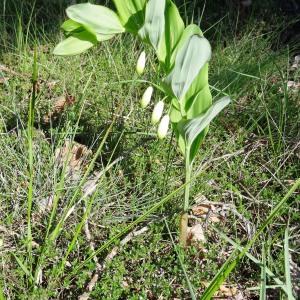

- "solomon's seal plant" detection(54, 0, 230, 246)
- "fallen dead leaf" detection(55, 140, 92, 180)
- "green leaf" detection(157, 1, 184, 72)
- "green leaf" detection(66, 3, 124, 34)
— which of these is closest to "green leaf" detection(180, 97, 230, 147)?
"solomon's seal plant" detection(54, 0, 230, 246)

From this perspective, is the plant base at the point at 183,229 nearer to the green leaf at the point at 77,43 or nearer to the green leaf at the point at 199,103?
the green leaf at the point at 199,103

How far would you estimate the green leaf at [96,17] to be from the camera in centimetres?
108

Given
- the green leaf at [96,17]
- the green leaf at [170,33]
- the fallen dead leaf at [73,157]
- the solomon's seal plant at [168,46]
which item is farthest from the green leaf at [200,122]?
the fallen dead leaf at [73,157]

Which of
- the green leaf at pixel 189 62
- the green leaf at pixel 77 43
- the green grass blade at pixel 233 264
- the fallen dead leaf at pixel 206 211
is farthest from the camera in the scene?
the fallen dead leaf at pixel 206 211

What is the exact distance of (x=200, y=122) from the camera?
3.60ft

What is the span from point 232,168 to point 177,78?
0.58m

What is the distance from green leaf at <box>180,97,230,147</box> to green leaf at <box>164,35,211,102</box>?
2.7 inches

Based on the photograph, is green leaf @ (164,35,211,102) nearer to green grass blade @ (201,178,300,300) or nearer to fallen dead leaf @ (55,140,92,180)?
green grass blade @ (201,178,300,300)

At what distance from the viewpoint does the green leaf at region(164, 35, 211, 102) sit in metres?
1.03

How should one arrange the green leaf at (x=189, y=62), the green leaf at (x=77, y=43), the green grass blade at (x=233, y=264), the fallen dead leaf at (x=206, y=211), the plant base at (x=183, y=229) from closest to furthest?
1. the green grass blade at (x=233, y=264)
2. the green leaf at (x=189, y=62)
3. the green leaf at (x=77, y=43)
4. the plant base at (x=183, y=229)
5. the fallen dead leaf at (x=206, y=211)

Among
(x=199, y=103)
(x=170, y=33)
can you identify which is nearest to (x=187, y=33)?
(x=170, y=33)

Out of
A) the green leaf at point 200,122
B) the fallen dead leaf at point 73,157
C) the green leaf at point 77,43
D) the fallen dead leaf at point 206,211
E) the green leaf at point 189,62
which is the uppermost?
the green leaf at point 77,43

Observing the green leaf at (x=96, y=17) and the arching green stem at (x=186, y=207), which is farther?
the arching green stem at (x=186, y=207)

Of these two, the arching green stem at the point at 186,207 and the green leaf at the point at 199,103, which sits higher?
the green leaf at the point at 199,103
